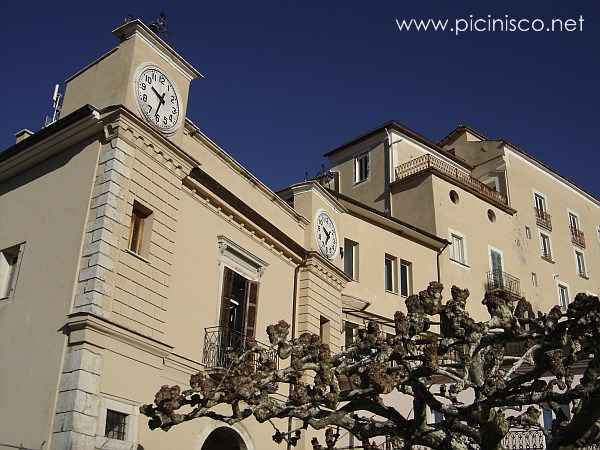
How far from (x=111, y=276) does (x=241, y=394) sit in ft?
14.6

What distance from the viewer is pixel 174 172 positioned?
1655 cm

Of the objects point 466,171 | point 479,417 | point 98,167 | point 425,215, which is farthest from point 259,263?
point 466,171

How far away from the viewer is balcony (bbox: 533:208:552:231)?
3800 cm

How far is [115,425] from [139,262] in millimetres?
3277

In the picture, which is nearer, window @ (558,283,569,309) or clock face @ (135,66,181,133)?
clock face @ (135,66,181,133)

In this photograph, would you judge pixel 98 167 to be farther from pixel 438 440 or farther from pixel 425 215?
pixel 425 215

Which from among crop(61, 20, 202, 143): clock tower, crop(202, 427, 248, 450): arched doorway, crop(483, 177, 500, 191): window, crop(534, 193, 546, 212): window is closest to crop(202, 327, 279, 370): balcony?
crop(202, 427, 248, 450): arched doorway

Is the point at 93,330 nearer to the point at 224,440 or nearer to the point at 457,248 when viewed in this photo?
the point at 224,440

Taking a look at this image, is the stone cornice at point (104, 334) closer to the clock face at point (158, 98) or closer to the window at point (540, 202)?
the clock face at point (158, 98)

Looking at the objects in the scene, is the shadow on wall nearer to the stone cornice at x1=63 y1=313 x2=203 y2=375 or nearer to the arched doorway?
the stone cornice at x1=63 y1=313 x2=203 y2=375

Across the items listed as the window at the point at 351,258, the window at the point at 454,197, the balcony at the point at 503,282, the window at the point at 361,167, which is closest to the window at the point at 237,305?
the window at the point at 351,258

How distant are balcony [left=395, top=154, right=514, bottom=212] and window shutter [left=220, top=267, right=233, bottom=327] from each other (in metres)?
15.7

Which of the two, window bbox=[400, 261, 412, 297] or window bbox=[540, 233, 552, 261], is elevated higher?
window bbox=[540, 233, 552, 261]

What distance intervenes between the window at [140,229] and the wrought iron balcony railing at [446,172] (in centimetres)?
1830
